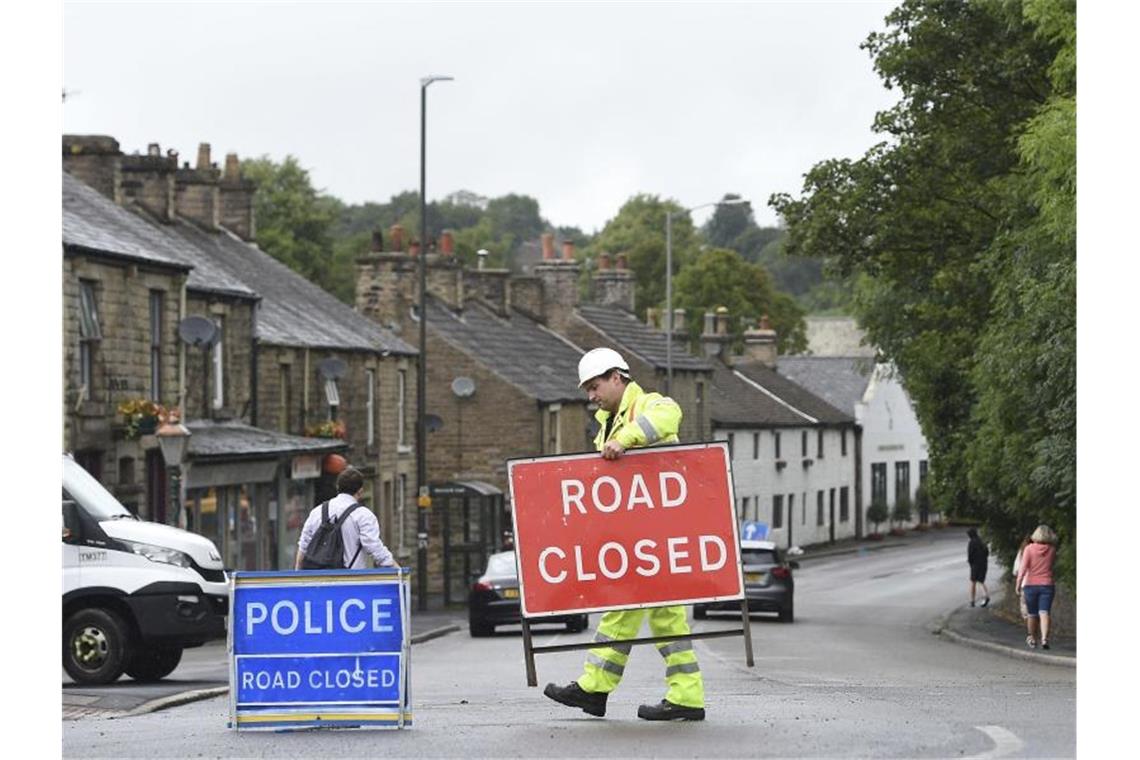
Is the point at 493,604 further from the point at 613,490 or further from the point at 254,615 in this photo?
the point at 613,490

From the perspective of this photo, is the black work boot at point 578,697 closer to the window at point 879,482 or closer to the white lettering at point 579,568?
the white lettering at point 579,568

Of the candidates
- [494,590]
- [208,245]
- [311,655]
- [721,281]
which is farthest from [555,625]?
[721,281]

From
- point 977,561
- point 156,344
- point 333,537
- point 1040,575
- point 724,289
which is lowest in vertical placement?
point 977,561

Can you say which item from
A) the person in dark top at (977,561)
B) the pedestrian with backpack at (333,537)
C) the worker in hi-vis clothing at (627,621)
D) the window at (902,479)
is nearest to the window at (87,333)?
the pedestrian with backpack at (333,537)

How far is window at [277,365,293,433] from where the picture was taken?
140 ft

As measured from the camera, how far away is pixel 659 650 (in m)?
12.6

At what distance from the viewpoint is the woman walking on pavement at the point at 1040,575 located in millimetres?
28812

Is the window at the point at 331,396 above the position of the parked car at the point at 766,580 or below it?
above

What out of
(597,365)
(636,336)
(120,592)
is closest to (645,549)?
(597,365)

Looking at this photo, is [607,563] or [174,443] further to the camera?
[174,443]

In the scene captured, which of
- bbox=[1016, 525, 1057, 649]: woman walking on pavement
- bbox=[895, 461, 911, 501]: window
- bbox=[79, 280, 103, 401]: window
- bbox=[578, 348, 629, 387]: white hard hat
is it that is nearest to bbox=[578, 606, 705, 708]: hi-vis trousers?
bbox=[578, 348, 629, 387]: white hard hat

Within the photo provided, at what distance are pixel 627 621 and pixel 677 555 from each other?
49 cm

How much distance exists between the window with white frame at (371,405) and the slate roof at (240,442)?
24.4ft

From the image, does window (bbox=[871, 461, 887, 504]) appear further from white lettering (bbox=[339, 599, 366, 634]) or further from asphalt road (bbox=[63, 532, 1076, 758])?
white lettering (bbox=[339, 599, 366, 634])
